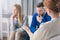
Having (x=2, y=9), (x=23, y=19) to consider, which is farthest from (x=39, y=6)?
(x=2, y=9)

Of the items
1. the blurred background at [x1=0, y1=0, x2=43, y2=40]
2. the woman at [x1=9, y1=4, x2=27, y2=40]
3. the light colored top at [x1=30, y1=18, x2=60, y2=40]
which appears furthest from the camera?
the blurred background at [x1=0, y1=0, x2=43, y2=40]

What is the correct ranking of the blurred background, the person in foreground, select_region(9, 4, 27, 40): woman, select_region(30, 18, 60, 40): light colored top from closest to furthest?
1. select_region(30, 18, 60, 40): light colored top
2. the person in foreground
3. select_region(9, 4, 27, 40): woman
4. the blurred background

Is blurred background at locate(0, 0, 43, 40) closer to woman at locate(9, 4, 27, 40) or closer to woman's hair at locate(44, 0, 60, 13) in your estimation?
woman at locate(9, 4, 27, 40)

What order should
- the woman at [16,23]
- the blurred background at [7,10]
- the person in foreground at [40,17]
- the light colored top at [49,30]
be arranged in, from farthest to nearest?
the blurred background at [7,10]
the woman at [16,23]
the person in foreground at [40,17]
the light colored top at [49,30]

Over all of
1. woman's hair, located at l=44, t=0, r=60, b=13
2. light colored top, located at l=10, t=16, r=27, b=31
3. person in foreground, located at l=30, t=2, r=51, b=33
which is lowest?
light colored top, located at l=10, t=16, r=27, b=31

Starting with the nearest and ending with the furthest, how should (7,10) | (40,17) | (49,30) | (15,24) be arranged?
(49,30) < (40,17) < (15,24) < (7,10)

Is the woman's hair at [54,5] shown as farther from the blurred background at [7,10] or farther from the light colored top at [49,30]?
the blurred background at [7,10]

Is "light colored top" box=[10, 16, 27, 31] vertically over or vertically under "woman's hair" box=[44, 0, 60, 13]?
under

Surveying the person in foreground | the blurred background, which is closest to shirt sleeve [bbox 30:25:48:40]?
the person in foreground

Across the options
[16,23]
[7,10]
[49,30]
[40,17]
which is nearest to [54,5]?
[49,30]

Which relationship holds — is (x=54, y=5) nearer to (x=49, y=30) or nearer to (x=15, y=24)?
(x=49, y=30)

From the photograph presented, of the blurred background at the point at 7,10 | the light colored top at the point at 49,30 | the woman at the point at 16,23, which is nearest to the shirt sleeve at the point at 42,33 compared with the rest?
the light colored top at the point at 49,30

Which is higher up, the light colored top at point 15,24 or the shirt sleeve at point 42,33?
the shirt sleeve at point 42,33

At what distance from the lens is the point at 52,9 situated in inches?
50.3
